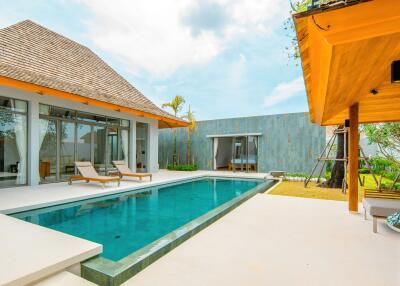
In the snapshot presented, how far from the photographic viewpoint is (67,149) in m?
8.95

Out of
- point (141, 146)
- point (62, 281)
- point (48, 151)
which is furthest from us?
point (141, 146)

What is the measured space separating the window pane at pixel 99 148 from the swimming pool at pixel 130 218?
3674 mm

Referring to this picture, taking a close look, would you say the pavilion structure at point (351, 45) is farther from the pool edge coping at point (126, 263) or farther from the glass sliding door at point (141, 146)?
the glass sliding door at point (141, 146)

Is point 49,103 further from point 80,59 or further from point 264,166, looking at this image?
point 264,166

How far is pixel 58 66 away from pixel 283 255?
1117 cm

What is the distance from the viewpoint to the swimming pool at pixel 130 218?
356 centimetres

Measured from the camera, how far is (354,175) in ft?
16.2

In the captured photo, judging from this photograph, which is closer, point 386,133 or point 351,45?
point 351,45

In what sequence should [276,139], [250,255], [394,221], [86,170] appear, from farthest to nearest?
[276,139]
[86,170]
[394,221]
[250,255]

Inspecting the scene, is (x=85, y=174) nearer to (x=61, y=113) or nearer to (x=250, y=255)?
(x=61, y=113)

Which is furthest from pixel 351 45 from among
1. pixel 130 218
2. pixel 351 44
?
pixel 130 218

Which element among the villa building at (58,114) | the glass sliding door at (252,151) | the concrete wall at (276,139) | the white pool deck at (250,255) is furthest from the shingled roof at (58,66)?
the white pool deck at (250,255)

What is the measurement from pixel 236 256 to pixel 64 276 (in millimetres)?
1947

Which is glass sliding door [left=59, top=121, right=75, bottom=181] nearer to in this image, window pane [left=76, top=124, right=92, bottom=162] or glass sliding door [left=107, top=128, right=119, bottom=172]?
window pane [left=76, top=124, right=92, bottom=162]
